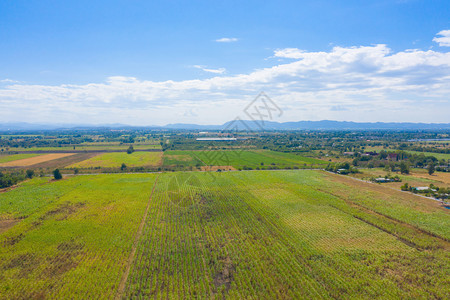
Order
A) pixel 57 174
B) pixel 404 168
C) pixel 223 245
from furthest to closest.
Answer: pixel 404 168 → pixel 57 174 → pixel 223 245

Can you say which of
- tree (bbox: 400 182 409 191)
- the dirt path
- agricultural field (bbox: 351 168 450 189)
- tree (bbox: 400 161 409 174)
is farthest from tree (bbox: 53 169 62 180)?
tree (bbox: 400 161 409 174)

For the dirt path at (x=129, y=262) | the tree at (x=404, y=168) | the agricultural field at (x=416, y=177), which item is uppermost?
the tree at (x=404, y=168)

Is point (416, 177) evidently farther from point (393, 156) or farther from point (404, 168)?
point (393, 156)

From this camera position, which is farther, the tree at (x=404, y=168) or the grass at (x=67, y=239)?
the tree at (x=404, y=168)

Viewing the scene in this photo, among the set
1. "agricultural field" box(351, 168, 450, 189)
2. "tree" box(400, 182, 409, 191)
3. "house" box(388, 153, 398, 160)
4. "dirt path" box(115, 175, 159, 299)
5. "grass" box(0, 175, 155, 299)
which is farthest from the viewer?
"house" box(388, 153, 398, 160)

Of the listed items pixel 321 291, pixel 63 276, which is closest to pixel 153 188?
pixel 63 276

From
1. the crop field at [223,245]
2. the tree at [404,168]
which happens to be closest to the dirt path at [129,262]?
the crop field at [223,245]

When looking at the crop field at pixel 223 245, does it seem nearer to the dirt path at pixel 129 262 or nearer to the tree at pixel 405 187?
the dirt path at pixel 129 262

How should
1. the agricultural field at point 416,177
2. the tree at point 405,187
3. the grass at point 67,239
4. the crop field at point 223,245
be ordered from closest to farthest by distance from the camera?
the crop field at point 223,245 → the grass at point 67,239 → the tree at point 405,187 → the agricultural field at point 416,177

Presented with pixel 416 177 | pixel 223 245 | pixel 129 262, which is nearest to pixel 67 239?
pixel 129 262

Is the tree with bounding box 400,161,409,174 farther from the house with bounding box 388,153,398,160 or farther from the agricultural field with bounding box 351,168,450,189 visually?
the house with bounding box 388,153,398,160
